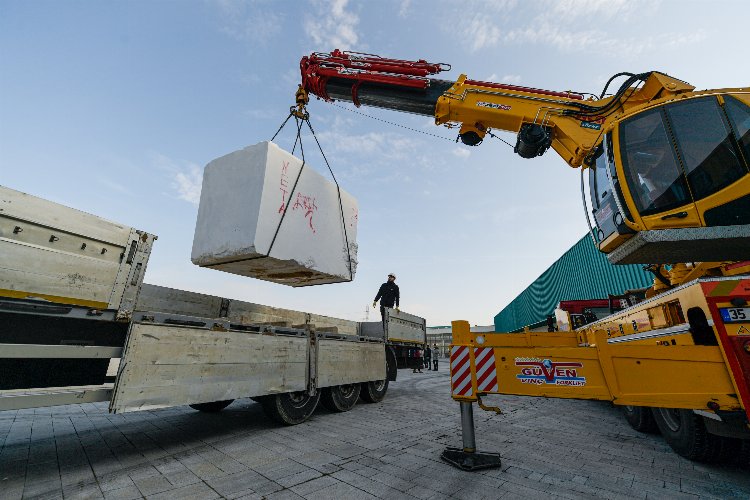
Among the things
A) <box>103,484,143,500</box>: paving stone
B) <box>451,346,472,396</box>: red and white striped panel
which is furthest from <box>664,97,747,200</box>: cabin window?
<box>103,484,143,500</box>: paving stone

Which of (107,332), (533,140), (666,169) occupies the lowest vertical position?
(107,332)

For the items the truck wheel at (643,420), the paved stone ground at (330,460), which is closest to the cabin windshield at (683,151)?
the paved stone ground at (330,460)

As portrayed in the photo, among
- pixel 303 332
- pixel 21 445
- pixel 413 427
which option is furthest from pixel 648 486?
pixel 21 445

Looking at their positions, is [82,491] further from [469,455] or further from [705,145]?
[705,145]

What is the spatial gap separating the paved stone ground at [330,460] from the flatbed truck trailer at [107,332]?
0.63 metres

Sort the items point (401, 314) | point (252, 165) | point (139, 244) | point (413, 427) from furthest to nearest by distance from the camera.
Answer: point (401, 314) < point (413, 427) < point (252, 165) < point (139, 244)

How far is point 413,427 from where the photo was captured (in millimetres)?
4805

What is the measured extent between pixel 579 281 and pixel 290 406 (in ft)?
59.9

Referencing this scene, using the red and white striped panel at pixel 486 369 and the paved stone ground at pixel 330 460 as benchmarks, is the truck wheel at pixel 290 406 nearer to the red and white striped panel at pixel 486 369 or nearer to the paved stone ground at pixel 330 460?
the paved stone ground at pixel 330 460

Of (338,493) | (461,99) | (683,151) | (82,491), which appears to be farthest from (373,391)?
(683,151)

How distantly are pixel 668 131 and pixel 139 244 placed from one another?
5.06 meters

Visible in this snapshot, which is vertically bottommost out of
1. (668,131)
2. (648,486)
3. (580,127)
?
(648,486)

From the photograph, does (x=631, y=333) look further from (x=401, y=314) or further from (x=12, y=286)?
(x=12, y=286)

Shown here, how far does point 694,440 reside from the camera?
3150mm
